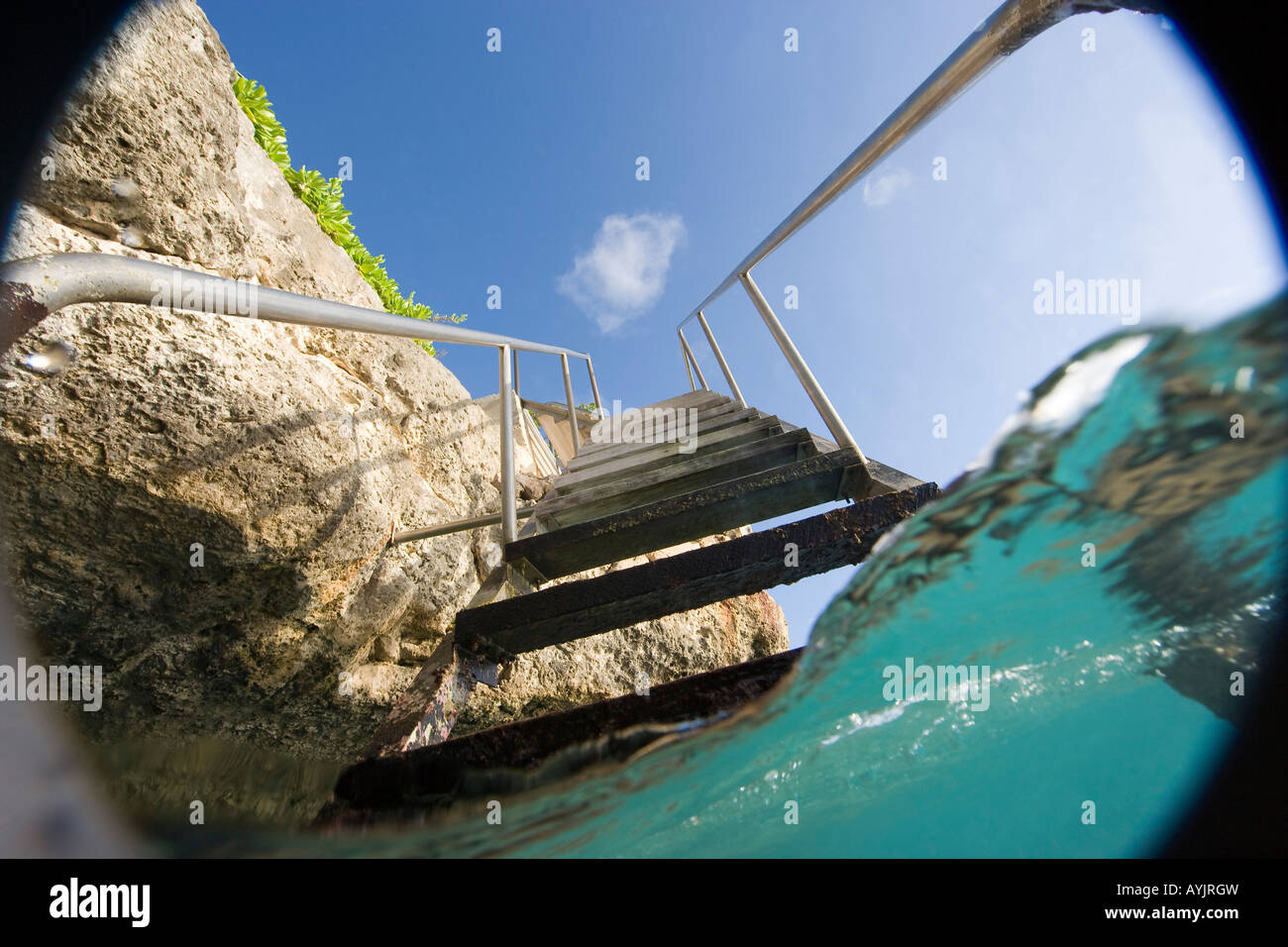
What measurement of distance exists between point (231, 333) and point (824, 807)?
104 inches

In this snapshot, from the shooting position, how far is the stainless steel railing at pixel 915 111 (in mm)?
1055

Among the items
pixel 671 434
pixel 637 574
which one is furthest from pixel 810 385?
pixel 671 434

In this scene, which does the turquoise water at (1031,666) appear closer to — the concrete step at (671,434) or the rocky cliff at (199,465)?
the rocky cliff at (199,465)

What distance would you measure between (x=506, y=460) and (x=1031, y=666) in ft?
6.04

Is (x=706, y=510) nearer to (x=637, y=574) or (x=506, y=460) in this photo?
(x=637, y=574)

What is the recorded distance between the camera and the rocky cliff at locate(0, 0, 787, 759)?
1.74 m

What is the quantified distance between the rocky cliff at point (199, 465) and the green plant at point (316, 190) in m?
0.96

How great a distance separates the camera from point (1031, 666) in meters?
1.33

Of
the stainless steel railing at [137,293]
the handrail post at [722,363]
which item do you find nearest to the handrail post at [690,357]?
the handrail post at [722,363]

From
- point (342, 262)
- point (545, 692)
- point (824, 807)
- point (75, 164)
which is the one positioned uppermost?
point (342, 262)
